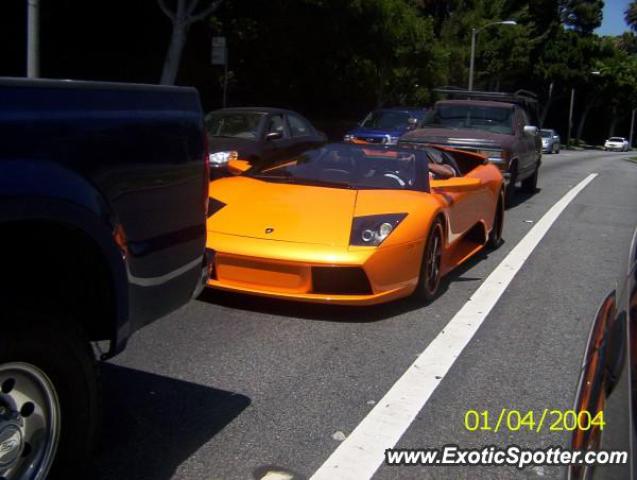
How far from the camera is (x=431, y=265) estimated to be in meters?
6.11

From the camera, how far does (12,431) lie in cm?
262

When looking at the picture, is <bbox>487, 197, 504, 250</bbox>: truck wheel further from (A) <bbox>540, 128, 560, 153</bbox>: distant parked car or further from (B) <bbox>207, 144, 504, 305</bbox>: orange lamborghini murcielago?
(A) <bbox>540, 128, 560, 153</bbox>: distant parked car

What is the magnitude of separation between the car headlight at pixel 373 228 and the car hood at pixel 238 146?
699 centimetres

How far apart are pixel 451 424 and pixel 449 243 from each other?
2.87 meters

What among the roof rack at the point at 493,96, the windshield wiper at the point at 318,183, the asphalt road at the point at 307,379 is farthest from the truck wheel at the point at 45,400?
the roof rack at the point at 493,96

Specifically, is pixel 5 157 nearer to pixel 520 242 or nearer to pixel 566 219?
pixel 520 242

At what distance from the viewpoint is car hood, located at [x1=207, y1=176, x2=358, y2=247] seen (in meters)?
5.62

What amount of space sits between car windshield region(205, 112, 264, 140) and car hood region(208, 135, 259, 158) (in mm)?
259

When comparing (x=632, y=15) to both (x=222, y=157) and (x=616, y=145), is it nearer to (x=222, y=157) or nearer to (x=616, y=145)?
(x=616, y=145)

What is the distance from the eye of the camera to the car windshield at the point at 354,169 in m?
6.47

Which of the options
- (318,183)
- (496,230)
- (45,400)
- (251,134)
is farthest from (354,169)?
(251,134)

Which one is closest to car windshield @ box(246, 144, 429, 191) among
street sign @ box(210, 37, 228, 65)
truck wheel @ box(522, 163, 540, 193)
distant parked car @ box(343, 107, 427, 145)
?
truck wheel @ box(522, 163, 540, 193)

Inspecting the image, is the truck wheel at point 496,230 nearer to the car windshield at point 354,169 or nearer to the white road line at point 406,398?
the white road line at point 406,398

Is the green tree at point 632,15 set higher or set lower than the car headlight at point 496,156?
higher
